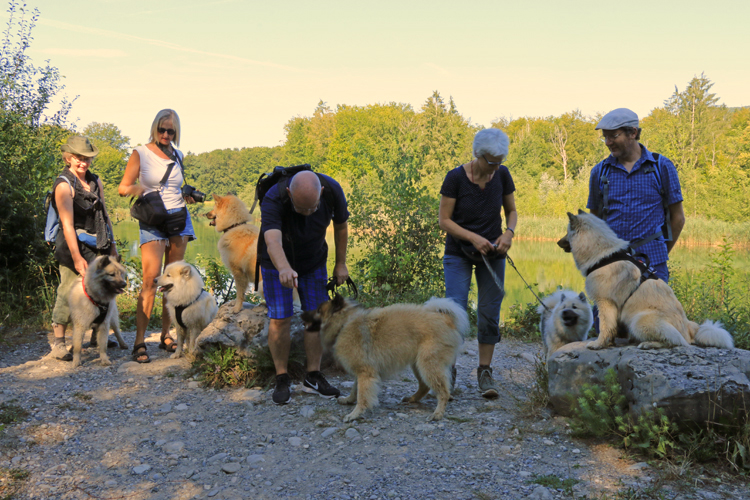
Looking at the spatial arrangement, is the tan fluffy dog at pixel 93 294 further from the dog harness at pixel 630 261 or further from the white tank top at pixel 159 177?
the dog harness at pixel 630 261

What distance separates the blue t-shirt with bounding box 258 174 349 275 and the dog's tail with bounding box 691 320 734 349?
308cm

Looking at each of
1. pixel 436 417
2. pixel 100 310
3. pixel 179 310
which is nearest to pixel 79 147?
pixel 100 310

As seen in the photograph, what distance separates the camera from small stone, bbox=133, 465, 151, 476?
3528 mm

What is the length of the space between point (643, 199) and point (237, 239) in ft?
14.1

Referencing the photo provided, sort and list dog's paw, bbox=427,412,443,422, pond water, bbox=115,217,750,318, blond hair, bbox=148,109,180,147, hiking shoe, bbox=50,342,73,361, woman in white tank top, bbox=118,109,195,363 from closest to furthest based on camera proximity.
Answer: dog's paw, bbox=427,412,443,422 < woman in white tank top, bbox=118,109,195,363 < blond hair, bbox=148,109,180,147 < hiking shoe, bbox=50,342,73,361 < pond water, bbox=115,217,750,318

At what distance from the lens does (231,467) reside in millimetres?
3574

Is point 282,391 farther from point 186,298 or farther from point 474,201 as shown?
point 474,201

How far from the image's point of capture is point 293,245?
4629 mm

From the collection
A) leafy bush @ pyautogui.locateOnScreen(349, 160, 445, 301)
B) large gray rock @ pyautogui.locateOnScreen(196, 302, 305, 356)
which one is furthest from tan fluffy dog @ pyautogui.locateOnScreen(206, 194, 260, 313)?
leafy bush @ pyautogui.locateOnScreen(349, 160, 445, 301)

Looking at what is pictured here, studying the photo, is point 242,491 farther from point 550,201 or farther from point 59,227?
point 550,201

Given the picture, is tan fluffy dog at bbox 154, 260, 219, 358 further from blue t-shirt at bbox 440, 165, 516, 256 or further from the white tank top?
blue t-shirt at bbox 440, 165, 516, 256

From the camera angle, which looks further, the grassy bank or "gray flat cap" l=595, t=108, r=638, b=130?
the grassy bank

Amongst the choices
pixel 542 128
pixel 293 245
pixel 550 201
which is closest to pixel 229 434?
pixel 293 245

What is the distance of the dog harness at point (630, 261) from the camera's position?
3.59m
